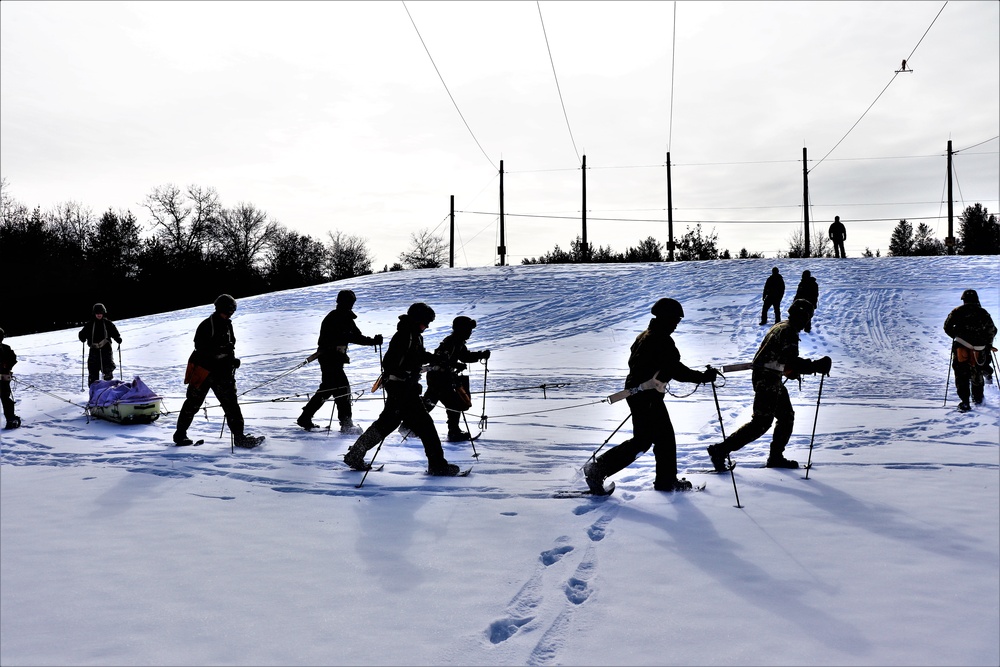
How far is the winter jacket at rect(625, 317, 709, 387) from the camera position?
593cm

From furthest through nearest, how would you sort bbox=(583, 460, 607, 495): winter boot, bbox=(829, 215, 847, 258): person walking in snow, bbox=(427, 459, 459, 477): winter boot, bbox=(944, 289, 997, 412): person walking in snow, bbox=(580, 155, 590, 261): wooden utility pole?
bbox=(580, 155, 590, 261): wooden utility pole, bbox=(829, 215, 847, 258): person walking in snow, bbox=(944, 289, 997, 412): person walking in snow, bbox=(427, 459, 459, 477): winter boot, bbox=(583, 460, 607, 495): winter boot

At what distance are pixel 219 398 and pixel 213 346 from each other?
0.59 m

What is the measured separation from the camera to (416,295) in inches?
1109

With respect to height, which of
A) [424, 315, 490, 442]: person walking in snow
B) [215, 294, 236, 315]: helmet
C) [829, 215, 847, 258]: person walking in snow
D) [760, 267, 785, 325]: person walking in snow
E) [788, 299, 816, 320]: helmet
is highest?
[829, 215, 847, 258]: person walking in snow

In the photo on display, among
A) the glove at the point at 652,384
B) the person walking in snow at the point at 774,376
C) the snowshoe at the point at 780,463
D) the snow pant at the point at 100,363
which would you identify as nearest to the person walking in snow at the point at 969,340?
the snowshoe at the point at 780,463

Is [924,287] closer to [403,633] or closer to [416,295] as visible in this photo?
[416,295]

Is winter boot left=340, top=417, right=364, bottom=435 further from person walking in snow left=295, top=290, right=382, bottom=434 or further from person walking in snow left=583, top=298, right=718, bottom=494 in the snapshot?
person walking in snow left=583, top=298, right=718, bottom=494

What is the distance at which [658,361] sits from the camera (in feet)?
19.4

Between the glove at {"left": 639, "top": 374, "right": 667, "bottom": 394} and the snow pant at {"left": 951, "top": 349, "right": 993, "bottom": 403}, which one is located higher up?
the glove at {"left": 639, "top": 374, "right": 667, "bottom": 394}

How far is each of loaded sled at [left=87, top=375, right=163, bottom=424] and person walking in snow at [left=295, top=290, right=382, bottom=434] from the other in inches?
99.5

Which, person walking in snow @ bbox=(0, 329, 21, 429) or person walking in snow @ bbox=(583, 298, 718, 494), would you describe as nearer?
person walking in snow @ bbox=(583, 298, 718, 494)

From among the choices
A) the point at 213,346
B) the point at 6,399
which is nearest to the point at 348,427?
the point at 213,346

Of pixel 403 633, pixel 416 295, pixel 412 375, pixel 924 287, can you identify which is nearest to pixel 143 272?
pixel 416 295

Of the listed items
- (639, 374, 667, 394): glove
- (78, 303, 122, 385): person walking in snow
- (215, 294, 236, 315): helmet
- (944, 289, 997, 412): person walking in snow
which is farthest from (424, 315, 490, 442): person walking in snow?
(78, 303, 122, 385): person walking in snow
